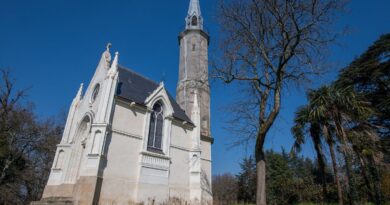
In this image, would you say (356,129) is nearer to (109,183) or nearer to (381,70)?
(381,70)

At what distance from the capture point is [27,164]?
2378 cm

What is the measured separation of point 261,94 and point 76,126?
13759 mm

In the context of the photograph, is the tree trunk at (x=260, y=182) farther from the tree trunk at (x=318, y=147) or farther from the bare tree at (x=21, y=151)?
the bare tree at (x=21, y=151)

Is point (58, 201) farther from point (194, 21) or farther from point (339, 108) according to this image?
point (194, 21)

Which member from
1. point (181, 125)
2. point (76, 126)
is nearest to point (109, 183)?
point (76, 126)

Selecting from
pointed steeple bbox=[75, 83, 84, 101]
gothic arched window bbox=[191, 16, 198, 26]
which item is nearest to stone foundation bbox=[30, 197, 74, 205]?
pointed steeple bbox=[75, 83, 84, 101]

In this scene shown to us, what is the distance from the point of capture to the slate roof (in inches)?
700

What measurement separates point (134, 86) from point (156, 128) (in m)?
4.09

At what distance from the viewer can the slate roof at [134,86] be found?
17781 mm

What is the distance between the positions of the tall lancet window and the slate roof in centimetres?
124

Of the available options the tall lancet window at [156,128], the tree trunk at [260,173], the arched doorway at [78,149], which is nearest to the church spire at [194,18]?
the tall lancet window at [156,128]

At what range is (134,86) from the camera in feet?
65.0

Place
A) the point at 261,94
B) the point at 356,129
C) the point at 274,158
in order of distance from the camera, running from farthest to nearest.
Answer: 1. the point at 274,158
2. the point at 356,129
3. the point at 261,94

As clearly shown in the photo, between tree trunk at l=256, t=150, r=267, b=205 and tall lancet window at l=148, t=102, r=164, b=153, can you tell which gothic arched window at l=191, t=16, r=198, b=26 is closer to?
tall lancet window at l=148, t=102, r=164, b=153
